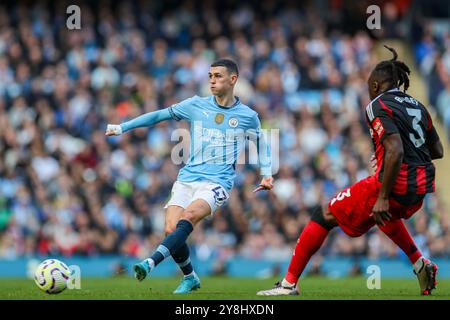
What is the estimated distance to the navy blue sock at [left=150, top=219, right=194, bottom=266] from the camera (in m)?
10.2

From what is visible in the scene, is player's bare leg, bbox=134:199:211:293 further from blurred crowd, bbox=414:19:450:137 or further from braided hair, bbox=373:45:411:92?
blurred crowd, bbox=414:19:450:137

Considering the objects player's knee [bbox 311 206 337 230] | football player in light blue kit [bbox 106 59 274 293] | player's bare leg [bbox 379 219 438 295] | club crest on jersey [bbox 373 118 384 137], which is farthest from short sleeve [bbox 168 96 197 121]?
player's bare leg [bbox 379 219 438 295]

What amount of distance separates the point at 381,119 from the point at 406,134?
15.1 inches

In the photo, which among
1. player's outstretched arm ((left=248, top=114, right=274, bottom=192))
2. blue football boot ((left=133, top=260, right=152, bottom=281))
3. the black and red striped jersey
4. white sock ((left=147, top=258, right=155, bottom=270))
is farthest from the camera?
player's outstretched arm ((left=248, top=114, right=274, bottom=192))

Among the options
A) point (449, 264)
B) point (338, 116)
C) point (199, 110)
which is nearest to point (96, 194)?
point (338, 116)

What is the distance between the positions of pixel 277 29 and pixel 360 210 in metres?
14.9

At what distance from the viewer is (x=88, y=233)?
772 inches

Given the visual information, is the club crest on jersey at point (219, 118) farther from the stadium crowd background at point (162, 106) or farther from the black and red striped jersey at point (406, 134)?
the stadium crowd background at point (162, 106)

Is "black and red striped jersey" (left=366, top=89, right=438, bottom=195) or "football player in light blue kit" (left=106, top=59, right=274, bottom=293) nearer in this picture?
"black and red striped jersey" (left=366, top=89, right=438, bottom=195)

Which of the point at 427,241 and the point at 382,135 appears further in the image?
the point at 427,241

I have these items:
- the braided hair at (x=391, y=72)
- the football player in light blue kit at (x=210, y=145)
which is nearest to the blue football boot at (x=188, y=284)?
the football player in light blue kit at (x=210, y=145)

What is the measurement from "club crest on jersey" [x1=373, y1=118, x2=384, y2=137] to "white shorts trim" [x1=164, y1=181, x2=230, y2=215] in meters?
2.03

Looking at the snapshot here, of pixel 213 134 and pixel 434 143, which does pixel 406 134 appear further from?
pixel 213 134
